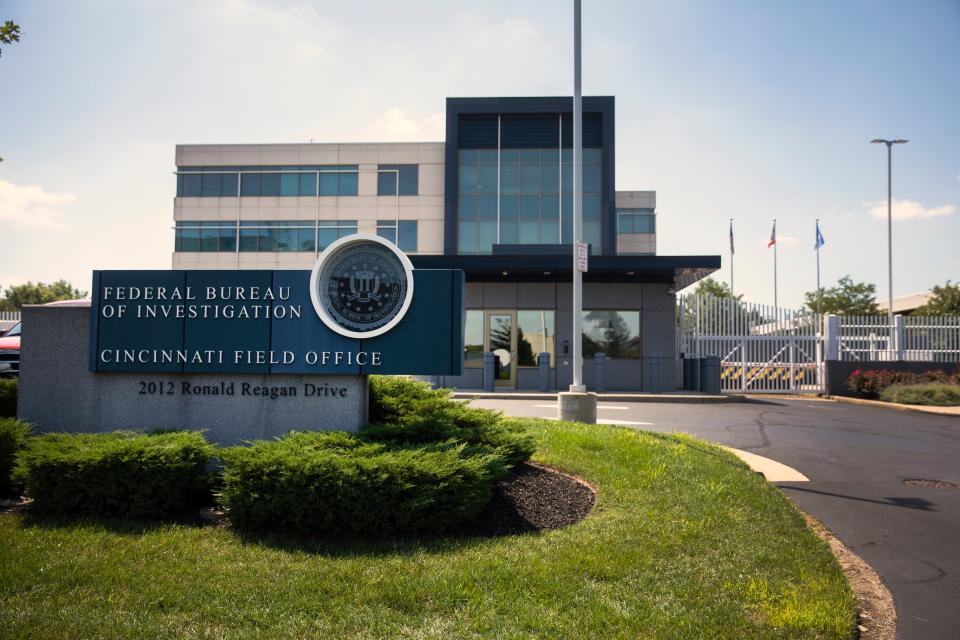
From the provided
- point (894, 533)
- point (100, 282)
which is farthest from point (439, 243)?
point (894, 533)

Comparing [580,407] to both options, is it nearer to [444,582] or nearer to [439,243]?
[444,582]

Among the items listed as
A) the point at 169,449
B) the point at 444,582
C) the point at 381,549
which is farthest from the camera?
the point at 169,449

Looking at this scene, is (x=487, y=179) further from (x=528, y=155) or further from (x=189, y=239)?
(x=189, y=239)

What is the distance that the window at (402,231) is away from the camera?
1475 inches

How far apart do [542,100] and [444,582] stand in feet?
111

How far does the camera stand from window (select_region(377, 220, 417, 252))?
1475 inches

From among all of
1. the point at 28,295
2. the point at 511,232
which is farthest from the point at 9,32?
the point at 28,295

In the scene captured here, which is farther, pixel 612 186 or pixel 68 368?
pixel 612 186

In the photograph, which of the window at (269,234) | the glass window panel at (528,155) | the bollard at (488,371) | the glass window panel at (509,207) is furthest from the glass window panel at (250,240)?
the bollard at (488,371)

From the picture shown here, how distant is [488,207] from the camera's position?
35.9 meters

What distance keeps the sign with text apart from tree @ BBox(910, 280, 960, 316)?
174 ft

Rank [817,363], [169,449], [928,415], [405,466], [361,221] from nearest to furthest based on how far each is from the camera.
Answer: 1. [405,466]
2. [169,449]
3. [928,415]
4. [817,363]
5. [361,221]

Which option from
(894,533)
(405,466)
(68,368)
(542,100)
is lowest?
(894,533)

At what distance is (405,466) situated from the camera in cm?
571
